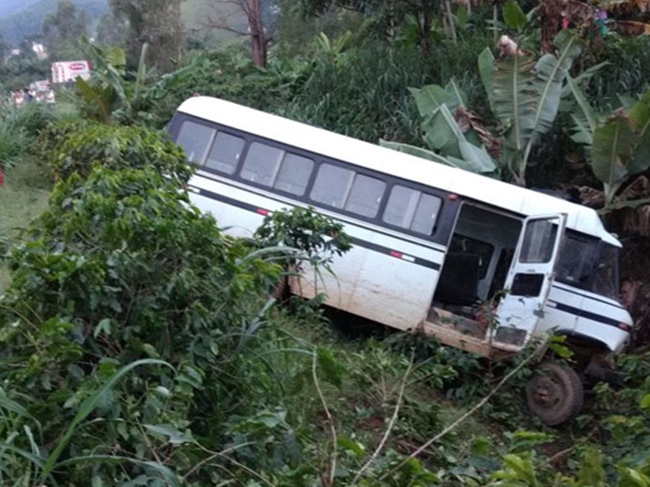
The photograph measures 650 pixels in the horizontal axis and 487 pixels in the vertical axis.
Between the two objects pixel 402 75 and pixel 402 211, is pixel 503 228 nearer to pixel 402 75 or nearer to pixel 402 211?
pixel 402 211

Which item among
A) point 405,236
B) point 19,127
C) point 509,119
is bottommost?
point 19,127

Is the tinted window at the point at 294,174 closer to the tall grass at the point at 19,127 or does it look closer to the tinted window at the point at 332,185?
the tinted window at the point at 332,185

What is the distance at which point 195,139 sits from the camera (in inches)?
487

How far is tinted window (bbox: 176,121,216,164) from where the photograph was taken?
1226 cm

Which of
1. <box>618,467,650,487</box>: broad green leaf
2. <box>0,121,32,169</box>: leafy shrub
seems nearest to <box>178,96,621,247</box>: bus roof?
<box>0,121,32,169</box>: leafy shrub

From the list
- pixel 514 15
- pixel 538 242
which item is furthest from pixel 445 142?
pixel 514 15

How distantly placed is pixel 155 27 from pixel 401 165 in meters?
20.3

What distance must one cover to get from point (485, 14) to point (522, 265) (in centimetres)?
1290

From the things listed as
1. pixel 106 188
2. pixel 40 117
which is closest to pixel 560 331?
pixel 106 188

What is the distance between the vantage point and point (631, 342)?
40.6 feet

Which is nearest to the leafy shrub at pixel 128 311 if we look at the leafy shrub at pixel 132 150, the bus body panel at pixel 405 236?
the leafy shrub at pixel 132 150

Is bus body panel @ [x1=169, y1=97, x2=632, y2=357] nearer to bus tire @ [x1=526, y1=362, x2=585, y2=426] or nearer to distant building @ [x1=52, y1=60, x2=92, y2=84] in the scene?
bus tire @ [x1=526, y1=362, x2=585, y2=426]

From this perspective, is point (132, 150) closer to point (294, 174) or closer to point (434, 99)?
point (294, 174)

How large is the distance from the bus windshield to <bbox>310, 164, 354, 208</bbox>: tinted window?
2.88m
